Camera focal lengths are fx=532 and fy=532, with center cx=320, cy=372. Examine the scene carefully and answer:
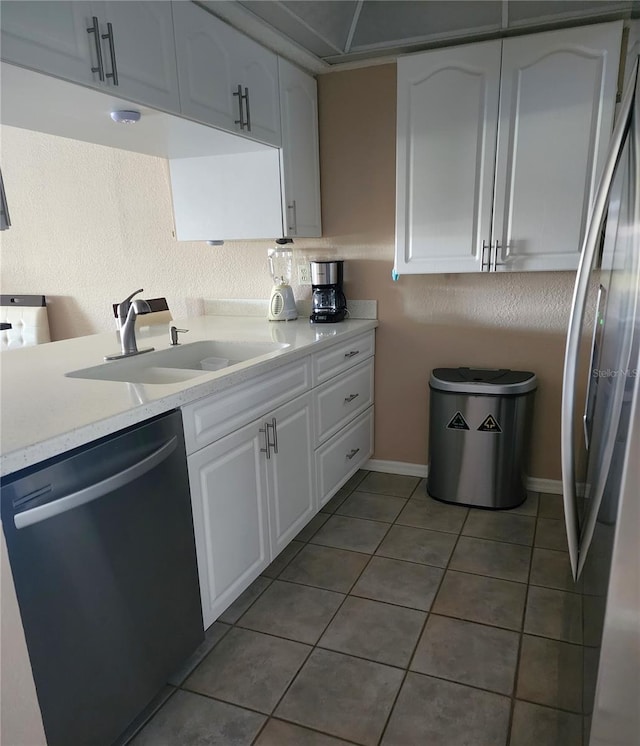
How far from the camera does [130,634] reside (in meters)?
1.34

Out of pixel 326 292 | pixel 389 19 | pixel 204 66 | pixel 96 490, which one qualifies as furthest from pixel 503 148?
pixel 96 490

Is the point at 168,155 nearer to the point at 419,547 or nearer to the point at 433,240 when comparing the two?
the point at 433,240

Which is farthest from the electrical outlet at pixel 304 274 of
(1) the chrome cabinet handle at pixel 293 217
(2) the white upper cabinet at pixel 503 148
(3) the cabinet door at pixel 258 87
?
(3) the cabinet door at pixel 258 87

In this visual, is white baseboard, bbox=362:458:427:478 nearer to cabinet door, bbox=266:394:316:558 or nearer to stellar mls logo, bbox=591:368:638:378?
cabinet door, bbox=266:394:316:558

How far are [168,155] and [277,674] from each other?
221 cm

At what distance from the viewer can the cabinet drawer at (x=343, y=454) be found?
2404mm

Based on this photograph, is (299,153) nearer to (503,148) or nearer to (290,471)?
(503,148)

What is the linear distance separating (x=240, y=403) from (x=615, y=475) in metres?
1.12

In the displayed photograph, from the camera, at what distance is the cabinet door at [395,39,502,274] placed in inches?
89.8

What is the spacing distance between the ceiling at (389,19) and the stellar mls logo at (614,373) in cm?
141

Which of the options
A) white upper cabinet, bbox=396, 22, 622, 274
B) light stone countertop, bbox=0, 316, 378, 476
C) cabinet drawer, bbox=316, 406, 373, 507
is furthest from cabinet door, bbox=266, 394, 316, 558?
white upper cabinet, bbox=396, 22, 622, 274

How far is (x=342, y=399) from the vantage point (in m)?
2.57

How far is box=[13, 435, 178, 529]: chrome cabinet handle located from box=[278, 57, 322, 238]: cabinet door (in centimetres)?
142

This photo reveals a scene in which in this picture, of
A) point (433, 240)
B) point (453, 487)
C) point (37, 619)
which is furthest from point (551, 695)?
point (433, 240)
